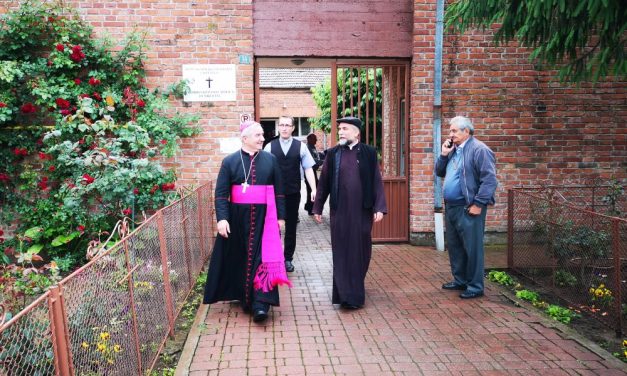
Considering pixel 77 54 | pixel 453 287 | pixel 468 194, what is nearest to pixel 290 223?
pixel 453 287

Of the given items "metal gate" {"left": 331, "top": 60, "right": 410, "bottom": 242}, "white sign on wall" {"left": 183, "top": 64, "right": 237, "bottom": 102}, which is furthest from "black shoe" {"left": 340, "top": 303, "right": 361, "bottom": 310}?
"white sign on wall" {"left": 183, "top": 64, "right": 237, "bottom": 102}

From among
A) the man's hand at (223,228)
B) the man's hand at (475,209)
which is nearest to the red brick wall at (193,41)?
the man's hand at (223,228)

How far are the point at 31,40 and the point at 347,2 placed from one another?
465cm

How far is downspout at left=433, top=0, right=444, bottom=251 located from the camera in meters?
8.40

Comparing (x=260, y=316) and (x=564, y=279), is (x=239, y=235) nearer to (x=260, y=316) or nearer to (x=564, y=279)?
(x=260, y=316)

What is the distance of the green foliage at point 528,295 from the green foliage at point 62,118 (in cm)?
473

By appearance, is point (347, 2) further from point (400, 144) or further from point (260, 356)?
point (260, 356)

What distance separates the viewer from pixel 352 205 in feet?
19.1

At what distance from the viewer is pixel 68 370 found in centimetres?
256

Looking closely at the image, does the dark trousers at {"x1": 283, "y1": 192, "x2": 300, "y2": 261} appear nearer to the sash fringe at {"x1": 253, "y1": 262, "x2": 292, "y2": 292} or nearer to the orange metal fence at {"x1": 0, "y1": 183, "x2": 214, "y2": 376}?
the orange metal fence at {"x1": 0, "y1": 183, "x2": 214, "y2": 376}

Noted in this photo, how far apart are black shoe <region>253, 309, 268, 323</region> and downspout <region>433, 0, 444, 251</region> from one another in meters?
4.12

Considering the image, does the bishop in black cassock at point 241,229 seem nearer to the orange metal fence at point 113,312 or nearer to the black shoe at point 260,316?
the black shoe at point 260,316

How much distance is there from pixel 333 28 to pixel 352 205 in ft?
12.4

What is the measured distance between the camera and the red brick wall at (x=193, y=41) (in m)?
8.19
